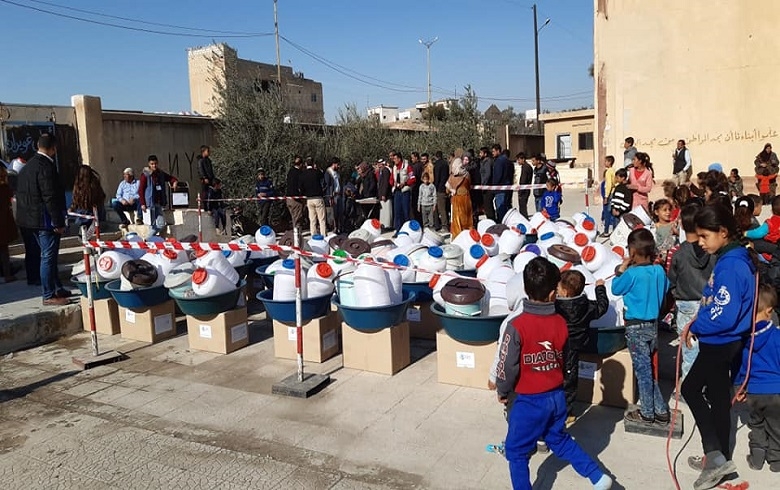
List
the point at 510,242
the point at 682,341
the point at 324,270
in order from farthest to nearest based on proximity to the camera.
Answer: the point at 510,242 < the point at 324,270 < the point at 682,341

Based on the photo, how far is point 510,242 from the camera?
805cm

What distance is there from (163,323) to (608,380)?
4900 millimetres

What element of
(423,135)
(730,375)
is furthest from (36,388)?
(423,135)

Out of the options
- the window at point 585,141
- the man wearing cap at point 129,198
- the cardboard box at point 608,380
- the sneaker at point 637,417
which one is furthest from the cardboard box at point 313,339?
the window at point 585,141

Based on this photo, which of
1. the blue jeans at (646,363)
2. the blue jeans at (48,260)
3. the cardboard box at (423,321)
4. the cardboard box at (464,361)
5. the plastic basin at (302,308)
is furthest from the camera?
the blue jeans at (48,260)

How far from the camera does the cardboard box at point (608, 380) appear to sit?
184 inches

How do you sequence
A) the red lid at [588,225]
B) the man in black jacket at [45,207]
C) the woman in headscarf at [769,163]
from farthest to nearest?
the woman in headscarf at [769,163], the red lid at [588,225], the man in black jacket at [45,207]

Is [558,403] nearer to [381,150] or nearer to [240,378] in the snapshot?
[240,378]

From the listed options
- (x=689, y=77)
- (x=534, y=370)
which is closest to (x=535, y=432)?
(x=534, y=370)

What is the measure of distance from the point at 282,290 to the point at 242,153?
1035cm

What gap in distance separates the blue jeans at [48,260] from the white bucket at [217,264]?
7.78ft

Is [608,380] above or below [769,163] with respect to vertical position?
below

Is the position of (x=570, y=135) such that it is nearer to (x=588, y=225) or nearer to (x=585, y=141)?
(x=585, y=141)

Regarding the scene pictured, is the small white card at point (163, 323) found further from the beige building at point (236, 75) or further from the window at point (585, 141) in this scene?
the window at point (585, 141)
